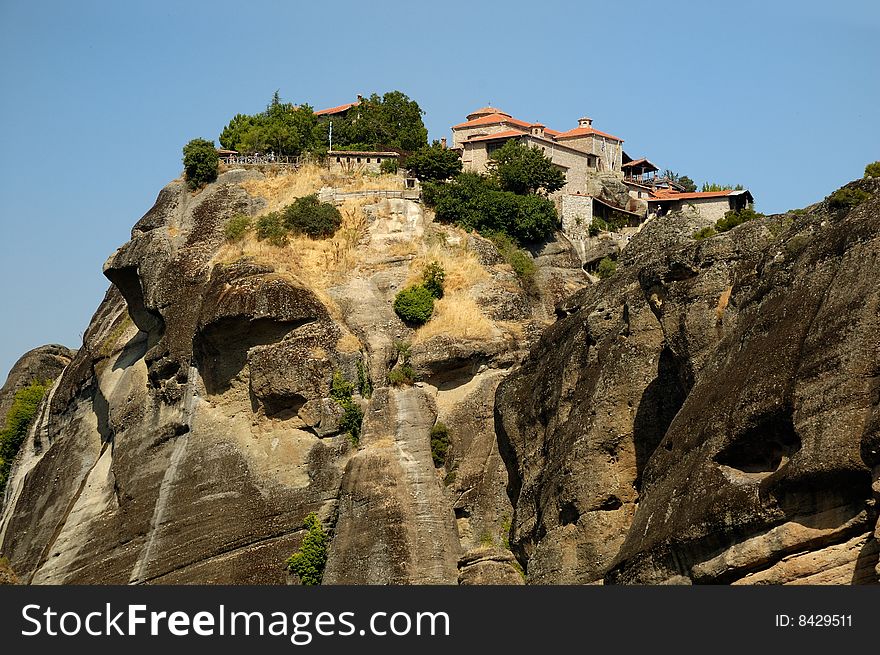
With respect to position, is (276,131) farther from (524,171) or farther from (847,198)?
(847,198)

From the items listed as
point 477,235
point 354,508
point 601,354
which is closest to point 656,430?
point 601,354

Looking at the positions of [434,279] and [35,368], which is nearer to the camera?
[434,279]

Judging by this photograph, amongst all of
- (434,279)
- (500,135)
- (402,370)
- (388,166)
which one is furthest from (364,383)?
(500,135)

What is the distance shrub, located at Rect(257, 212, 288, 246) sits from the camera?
91.1 m

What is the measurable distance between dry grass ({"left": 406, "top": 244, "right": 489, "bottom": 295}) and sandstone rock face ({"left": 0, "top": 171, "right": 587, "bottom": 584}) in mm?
118

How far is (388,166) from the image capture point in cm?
9956

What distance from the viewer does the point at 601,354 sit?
229ft

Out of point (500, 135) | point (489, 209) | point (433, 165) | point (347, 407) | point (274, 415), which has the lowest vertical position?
point (347, 407)

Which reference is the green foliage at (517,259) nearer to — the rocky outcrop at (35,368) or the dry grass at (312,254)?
the dry grass at (312,254)

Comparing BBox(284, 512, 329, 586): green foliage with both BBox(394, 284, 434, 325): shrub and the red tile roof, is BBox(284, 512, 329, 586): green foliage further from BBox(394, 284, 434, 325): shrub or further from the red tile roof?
the red tile roof

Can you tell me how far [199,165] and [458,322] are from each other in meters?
19.8

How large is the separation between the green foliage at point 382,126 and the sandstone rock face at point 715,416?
3124 centimetres

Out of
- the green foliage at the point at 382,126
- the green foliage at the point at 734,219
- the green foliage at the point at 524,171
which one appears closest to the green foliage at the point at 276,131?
the green foliage at the point at 382,126

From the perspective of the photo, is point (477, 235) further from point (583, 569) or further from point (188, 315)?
point (583, 569)
